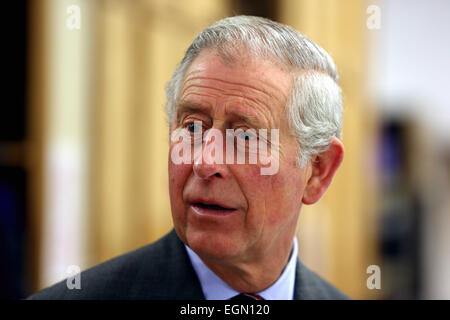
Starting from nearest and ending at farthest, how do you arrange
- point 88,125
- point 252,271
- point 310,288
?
point 252,271 → point 310,288 → point 88,125

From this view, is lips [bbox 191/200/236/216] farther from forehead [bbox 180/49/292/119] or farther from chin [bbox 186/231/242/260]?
forehead [bbox 180/49/292/119]

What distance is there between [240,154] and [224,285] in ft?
1.05

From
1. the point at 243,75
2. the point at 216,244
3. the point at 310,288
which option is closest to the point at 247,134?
the point at 243,75

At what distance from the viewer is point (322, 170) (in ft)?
3.74

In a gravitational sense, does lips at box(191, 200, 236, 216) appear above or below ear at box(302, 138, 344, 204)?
below

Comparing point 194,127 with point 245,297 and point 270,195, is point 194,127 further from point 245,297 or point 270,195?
point 245,297

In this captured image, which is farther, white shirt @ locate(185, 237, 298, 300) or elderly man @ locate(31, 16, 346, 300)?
white shirt @ locate(185, 237, 298, 300)

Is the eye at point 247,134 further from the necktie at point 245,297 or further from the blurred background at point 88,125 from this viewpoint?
the blurred background at point 88,125

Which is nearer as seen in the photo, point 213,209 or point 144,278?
point 213,209

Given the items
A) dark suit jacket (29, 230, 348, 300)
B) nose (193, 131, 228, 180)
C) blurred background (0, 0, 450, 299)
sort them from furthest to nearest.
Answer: blurred background (0, 0, 450, 299) → dark suit jacket (29, 230, 348, 300) → nose (193, 131, 228, 180)

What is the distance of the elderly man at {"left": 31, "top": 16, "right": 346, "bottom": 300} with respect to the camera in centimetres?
97

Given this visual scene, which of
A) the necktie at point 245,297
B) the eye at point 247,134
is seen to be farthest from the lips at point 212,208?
the necktie at point 245,297

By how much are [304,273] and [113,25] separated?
2.70 meters

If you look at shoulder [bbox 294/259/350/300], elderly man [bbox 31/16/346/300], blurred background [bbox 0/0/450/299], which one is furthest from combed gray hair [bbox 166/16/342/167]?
blurred background [bbox 0/0/450/299]
